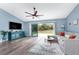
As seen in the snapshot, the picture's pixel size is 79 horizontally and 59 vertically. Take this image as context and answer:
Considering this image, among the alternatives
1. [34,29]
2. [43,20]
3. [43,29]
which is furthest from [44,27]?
[34,29]

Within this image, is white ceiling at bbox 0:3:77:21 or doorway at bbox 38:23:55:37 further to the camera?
doorway at bbox 38:23:55:37

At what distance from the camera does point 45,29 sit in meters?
3.54

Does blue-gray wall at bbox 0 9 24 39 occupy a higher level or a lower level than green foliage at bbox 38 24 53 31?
higher

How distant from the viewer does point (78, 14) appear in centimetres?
404

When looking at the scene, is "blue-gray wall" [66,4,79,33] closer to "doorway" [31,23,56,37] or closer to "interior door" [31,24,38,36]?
"doorway" [31,23,56,37]

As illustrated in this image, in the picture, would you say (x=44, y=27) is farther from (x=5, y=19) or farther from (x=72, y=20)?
(x=5, y=19)

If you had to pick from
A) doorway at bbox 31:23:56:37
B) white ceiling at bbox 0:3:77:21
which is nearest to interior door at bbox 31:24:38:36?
doorway at bbox 31:23:56:37

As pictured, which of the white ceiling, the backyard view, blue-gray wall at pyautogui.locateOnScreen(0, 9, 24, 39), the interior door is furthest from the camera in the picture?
the interior door

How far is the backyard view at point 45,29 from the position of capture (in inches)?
142

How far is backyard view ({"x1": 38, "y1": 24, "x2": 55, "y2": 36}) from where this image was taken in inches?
142

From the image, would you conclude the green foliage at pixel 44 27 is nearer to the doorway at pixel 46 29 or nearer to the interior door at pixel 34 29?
the doorway at pixel 46 29

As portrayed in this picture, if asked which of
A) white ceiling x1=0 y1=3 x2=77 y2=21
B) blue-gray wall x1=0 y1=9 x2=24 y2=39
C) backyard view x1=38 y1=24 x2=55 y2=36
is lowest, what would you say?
backyard view x1=38 y1=24 x2=55 y2=36

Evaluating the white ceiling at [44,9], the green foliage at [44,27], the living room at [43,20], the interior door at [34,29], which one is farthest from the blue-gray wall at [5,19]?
the green foliage at [44,27]

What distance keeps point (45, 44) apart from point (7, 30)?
5.48 ft
